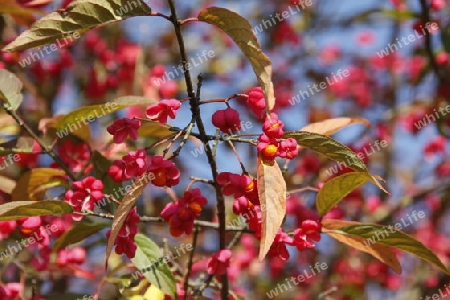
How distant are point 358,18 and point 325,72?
7.34 ft

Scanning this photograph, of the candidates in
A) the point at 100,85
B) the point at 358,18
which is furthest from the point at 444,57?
the point at 100,85

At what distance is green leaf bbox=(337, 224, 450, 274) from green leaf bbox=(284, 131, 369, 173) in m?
0.28

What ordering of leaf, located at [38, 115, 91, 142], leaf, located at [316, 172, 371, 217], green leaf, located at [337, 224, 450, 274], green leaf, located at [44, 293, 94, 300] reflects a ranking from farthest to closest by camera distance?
leaf, located at [38, 115, 91, 142] → green leaf, located at [44, 293, 94, 300] → leaf, located at [316, 172, 371, 217] → green leaf, located at [337, 224, 450, 274]

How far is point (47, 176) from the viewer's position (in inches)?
76.2

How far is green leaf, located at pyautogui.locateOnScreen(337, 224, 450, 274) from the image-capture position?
161 cm

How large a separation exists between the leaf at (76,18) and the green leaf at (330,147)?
1.68ft

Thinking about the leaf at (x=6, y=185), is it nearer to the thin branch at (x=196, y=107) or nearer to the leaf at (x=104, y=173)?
the leaf at (x=104, y=173)

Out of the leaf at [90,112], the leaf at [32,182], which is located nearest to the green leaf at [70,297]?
the leaf at [32,182]

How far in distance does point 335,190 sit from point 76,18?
899 millimetres

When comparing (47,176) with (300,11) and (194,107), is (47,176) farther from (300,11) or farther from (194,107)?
(300,11)

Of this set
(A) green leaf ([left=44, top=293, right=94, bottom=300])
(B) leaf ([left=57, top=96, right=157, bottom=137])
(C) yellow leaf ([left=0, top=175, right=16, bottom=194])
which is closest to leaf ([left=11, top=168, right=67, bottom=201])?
(C) yellow leaf ([left=0, top=175, right=16, bottom=194])

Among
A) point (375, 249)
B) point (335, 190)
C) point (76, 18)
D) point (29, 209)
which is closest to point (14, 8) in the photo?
point (76, 18)

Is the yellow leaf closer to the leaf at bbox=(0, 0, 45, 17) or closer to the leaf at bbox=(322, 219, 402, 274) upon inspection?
the leaf at bbox=(0, 0, 45, 17)

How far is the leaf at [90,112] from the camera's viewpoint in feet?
5.77
